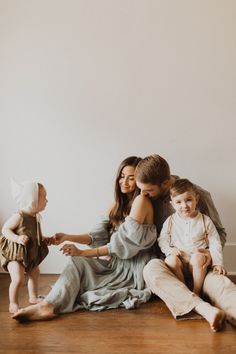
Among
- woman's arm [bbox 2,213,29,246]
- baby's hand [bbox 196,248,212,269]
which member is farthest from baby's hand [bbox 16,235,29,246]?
baby's hand [bbox 196,248,212,269]

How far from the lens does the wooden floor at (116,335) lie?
153 centimetres

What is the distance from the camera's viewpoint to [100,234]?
2225 mm

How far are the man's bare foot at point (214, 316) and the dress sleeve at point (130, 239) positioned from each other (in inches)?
17.2

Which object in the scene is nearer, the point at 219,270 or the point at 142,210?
the point at 219,270

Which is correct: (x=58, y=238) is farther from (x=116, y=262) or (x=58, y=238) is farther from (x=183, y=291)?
(x=183, y=291)

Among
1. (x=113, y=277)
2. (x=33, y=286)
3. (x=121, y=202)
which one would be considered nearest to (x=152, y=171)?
(x=121, y=202)

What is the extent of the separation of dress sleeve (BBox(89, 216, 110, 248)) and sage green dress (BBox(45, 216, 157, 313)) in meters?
0.10

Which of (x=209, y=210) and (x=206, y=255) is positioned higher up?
(x=209, y=210)

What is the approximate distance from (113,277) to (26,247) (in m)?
0.45

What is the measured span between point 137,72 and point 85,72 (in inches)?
11.4

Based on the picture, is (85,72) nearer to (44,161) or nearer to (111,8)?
(111,8)

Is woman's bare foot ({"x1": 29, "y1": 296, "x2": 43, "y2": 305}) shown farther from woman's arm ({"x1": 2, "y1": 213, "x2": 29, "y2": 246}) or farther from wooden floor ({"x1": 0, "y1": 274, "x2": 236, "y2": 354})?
woman's arm ({"x1": 2, "y1": 213, "x2": 29, "y2": 246})

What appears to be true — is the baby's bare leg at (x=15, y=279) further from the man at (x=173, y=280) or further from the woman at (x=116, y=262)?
the man at (x=173, y=280)

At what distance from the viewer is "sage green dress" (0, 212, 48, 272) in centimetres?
190
